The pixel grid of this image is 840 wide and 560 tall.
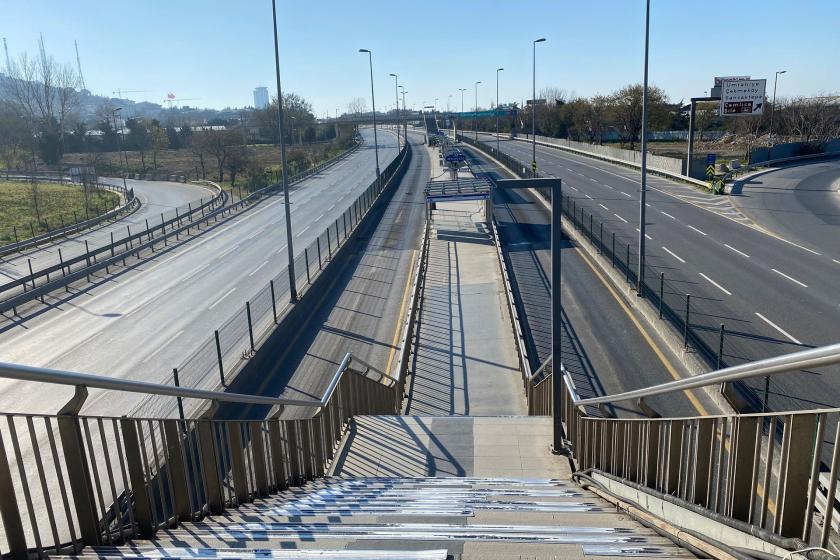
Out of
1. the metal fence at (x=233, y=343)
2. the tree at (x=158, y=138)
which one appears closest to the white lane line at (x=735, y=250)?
the metal fence at (x=233, y=343)

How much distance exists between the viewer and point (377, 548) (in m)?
3.73

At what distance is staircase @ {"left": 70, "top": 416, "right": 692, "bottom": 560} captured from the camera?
11.3 feet

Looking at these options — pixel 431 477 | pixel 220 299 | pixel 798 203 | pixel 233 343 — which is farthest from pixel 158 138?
pixel 431 477

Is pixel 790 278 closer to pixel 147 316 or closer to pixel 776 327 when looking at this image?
pixel 776 327

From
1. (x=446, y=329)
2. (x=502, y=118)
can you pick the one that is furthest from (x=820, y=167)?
(x=502, y=118)

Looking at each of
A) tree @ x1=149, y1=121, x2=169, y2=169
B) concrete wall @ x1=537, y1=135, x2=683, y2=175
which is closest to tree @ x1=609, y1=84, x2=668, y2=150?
concrete wall @ x1=537, y1=135, x2=683, y2=175

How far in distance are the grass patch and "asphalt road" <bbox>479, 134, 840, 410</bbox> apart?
109 ft

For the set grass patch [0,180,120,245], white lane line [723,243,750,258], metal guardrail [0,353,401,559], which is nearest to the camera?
metal guardrail [0,353,401,559]

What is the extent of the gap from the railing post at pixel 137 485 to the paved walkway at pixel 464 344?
1007 cm

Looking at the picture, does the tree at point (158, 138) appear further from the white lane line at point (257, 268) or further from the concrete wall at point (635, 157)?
the white lane line at point (257, 268)

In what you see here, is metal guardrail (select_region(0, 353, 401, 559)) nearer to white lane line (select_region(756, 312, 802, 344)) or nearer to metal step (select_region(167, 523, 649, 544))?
metal step (select_region(167, 523, 649, 544))

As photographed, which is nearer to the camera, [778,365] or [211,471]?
[778,365]

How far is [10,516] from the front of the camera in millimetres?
3139

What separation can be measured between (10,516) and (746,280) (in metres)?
23.7
